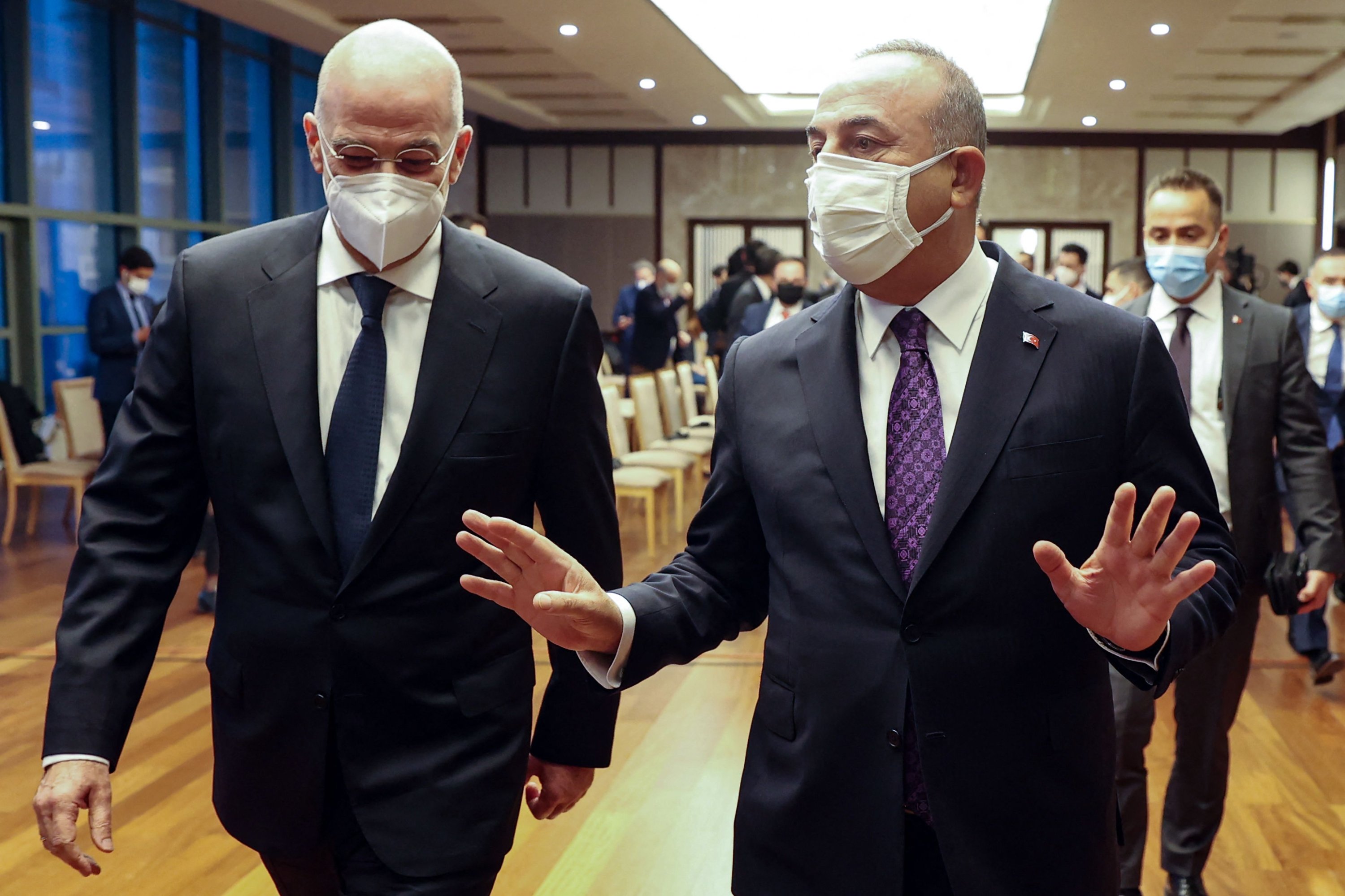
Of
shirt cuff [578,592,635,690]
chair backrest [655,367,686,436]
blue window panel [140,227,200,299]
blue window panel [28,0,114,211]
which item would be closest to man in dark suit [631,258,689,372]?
chair backrest [655,367,686,436]

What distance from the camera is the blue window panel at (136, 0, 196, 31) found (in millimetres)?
11070

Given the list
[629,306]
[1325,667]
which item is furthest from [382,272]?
[629,306]

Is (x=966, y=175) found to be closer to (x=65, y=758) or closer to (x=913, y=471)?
(x=913, y=471)

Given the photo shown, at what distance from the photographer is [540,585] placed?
149 centimetres

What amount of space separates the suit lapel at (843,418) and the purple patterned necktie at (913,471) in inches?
1.4

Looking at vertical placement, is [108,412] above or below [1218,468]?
below

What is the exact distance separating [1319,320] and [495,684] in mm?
4976

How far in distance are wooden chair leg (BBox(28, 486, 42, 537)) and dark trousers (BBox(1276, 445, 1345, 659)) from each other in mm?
6997

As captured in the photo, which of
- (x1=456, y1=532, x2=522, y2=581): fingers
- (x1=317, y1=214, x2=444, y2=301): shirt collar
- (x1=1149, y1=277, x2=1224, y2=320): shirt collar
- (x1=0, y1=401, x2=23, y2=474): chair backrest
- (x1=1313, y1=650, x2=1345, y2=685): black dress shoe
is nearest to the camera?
(x1=456, y1=532, x2=522, y2=581): fingers

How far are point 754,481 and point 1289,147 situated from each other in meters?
18.6

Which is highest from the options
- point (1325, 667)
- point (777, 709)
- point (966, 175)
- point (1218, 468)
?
point (966, 175)

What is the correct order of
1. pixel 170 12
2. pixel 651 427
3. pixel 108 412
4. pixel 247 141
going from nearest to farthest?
pixel 108 412 → pixel 651 427 → pixel 170 12 → pixel 247 141

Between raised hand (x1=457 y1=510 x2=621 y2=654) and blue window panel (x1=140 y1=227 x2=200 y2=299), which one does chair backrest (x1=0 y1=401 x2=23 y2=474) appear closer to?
blue window panel (x1=140 y1=227 x2=200 y2=299)

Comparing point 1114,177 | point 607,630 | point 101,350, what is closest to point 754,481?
point 607,630
